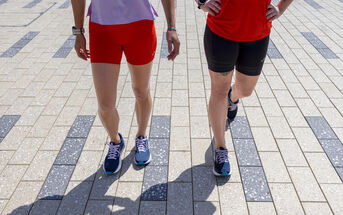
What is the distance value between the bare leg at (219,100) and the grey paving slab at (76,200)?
1.21 meters

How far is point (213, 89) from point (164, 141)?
86 centimetres

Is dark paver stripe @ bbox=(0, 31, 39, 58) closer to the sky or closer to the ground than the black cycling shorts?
closer to the ground

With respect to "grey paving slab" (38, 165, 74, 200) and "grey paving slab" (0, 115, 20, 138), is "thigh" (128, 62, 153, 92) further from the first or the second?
"grey paving slab" (0, 115, 20, 138)

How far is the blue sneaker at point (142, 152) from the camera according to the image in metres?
2.62

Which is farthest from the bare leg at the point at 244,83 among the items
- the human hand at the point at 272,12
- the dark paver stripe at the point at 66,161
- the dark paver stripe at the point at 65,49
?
the dark paver stripe at the point at 65,49

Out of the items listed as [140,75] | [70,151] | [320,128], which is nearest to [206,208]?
[140,75]

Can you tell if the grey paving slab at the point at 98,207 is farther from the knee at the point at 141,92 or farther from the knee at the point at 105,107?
the knee at the point at 141,92

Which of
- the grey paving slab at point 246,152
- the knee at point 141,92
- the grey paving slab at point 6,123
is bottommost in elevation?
the grey paving slab at point 6,123

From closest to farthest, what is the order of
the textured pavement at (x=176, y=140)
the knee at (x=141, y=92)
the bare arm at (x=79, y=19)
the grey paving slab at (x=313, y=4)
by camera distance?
1. the bare arm at (x=79, y=19)
2. the textured pavement at (x=176, y=140)
3. the knee at (x=141, y=92)
4. the grey paving slab at (x=313, y=4)

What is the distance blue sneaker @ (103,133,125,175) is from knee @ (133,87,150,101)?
0.51m

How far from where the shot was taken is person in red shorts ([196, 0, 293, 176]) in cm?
200

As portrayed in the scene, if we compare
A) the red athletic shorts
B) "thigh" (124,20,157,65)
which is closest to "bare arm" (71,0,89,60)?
the red athletic shorts

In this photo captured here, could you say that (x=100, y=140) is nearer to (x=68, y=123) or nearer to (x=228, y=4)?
(x=68, y=123)

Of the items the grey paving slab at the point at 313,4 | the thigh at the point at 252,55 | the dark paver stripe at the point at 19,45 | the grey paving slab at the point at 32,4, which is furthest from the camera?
the grey paving slab at the point at 32,4
